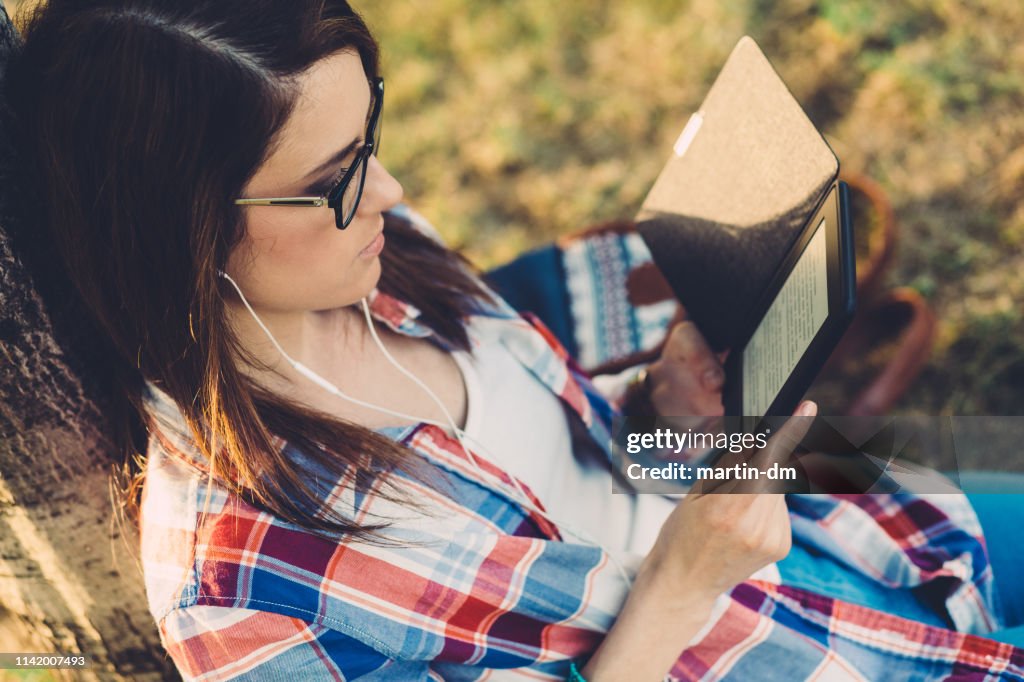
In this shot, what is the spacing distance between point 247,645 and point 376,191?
1.97 ft

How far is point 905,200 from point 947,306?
36cm

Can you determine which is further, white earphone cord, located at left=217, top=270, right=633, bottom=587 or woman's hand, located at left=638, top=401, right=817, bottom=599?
white earphone cord, located at left=217, top=270, right=633, bottom=587

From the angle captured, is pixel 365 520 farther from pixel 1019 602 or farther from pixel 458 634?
pixel 1019 602

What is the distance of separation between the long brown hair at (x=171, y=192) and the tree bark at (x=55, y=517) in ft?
0.13

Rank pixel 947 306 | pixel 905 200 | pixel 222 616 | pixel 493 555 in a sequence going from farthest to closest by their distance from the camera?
pixel 905 200 → pixel 947 306 → pixel 493 555 → pixel 222 616

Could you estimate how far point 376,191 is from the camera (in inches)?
43.8

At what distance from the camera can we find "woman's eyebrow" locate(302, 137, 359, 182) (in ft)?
3.34

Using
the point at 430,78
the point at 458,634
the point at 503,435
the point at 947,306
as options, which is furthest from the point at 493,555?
the point at 430,78

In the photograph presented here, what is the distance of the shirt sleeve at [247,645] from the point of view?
38.6 inches

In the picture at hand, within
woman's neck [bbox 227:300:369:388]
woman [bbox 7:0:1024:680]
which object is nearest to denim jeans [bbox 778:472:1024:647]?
woman [bbox 7:0:1024:680]

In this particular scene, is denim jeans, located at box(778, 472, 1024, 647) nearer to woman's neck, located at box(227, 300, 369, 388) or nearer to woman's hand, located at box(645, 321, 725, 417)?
woman's hand, located at box(645, 321, 725, 417)

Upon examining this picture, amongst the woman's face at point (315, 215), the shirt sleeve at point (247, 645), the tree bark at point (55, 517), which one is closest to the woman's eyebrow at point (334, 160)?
the woman's face at point (315, 215)

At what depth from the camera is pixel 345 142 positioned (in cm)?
103

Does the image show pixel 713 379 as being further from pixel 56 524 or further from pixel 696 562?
pixel 56 524
